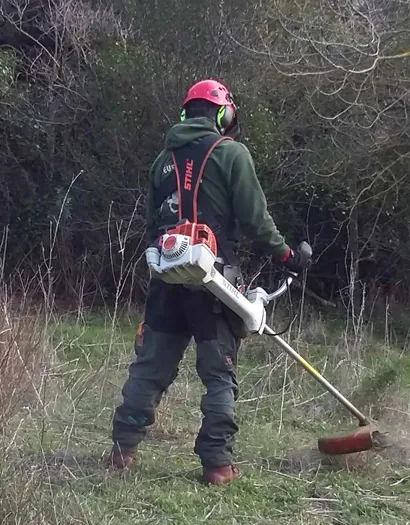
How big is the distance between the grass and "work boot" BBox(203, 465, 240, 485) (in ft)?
0.22

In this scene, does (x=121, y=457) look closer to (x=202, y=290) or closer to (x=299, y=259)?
(x=202, y=290)

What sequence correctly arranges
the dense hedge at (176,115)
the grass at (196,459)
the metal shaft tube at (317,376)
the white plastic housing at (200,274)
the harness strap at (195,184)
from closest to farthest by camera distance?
the grass at (196,459), the white plastic housing at (200,274), the harness strap at (195,184), the metal shaft tube at (317,376), the dense hedge at (176,115)

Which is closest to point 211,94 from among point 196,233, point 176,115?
point 196,233

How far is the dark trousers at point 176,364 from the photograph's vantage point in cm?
463

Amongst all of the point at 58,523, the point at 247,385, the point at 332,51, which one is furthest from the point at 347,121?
the point at 58,523

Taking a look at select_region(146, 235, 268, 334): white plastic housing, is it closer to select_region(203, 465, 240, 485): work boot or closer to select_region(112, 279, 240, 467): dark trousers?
select_region(112, 279, 240, 467): dark trousers

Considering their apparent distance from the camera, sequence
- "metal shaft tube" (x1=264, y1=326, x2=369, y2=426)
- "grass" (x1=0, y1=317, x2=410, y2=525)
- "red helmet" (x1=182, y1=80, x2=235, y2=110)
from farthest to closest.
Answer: "metal shaft tube" (x1=264, y1=326, x2=369, y2=426)
"red helmet" (x1=182, y1=80, x2=235, y2=110)
"grass" (x1=0, y1=317, x2=410, y2=525)

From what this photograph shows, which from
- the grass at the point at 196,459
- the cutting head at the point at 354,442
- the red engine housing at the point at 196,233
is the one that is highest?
the red engine housing at the point at 196,233

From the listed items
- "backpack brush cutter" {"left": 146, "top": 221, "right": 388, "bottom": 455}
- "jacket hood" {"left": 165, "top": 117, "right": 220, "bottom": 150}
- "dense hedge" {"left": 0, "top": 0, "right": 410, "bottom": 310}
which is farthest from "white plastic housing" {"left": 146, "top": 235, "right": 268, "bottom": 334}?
"dense hedge" {"left": 0, "top": 0, "right": 410, "bottom": 310}

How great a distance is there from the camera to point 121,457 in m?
4.79

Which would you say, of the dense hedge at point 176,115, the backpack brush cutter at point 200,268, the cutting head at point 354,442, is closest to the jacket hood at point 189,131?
the backpack brush cutter at point 200,268

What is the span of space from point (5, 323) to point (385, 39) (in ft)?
16.3

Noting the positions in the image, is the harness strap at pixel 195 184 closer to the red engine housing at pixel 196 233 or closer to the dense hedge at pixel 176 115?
the red engine housing at pixel 196 233

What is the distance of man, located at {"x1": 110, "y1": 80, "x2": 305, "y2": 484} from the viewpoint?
4594mm
